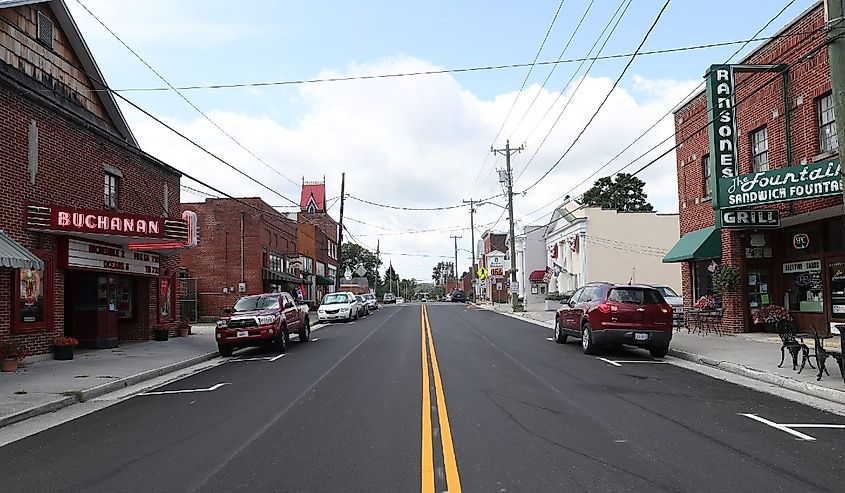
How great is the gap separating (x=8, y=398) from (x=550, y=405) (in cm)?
860

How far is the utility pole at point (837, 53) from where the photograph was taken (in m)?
9.67

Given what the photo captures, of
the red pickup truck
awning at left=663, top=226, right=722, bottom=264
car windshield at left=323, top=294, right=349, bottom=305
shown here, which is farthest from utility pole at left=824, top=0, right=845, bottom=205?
car windshield at left=323, top=294, right=349, bottom=305

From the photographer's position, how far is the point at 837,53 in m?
9.80

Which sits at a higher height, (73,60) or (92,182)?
(73,60)

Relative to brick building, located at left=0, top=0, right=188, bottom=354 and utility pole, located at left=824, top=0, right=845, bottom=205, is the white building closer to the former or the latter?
brick building, located at left=0, top=0, right=188, bottom=354

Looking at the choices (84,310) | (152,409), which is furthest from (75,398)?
(84,310)

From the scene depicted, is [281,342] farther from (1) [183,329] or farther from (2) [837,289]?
(2) [837,289]

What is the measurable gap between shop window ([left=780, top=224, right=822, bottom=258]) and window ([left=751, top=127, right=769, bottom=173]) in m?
2.01

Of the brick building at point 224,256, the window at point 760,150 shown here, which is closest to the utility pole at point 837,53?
the window at point 760,150

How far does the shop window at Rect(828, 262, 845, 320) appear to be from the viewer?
17453 millimetres

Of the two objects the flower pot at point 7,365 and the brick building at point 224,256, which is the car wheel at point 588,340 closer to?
the flower pot at point 7,365

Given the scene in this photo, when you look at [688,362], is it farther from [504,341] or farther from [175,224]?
[175,224]

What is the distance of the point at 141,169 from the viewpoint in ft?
74.2

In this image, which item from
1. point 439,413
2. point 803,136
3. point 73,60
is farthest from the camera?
point 73,60
